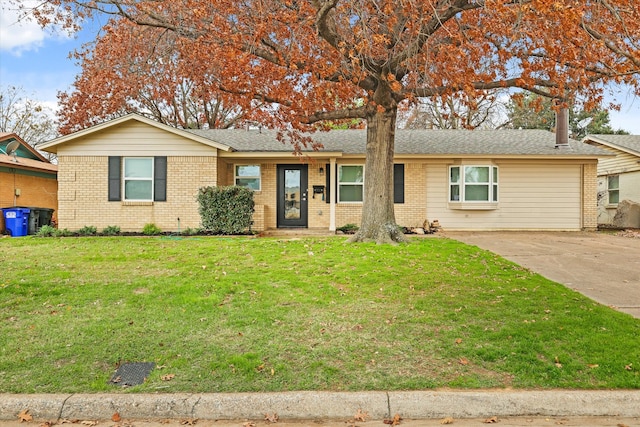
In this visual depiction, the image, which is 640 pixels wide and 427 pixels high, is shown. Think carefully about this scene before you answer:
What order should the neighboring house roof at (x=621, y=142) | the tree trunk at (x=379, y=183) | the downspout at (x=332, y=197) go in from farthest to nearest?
the neighboring house roof at (x=621, y=142), the downspout at (x=332, y=197), the tree trunk at (x=379, y=183)

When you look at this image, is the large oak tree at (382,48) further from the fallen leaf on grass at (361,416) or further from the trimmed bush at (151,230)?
the fallen leaf on grass at (361,416)

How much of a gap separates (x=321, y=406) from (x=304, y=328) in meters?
1.25

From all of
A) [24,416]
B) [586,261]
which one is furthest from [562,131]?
[24,416]

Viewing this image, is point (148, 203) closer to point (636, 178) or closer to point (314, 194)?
point (314, 194)

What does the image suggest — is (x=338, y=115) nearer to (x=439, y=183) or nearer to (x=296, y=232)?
(x=296, y=232)

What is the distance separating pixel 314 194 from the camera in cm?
1443

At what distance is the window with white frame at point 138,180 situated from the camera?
13.1m

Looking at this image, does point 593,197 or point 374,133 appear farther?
point 593,197

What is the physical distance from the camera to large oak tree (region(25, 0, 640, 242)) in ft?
23.5

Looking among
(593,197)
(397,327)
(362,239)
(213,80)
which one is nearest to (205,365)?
(397,327)

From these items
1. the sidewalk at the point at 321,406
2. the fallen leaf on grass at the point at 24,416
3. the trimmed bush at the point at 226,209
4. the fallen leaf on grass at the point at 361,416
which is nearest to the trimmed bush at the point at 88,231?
the trimmed bush at the point at 226,209

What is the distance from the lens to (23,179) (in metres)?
15.6

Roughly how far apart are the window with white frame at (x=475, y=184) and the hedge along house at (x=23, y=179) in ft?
51.6

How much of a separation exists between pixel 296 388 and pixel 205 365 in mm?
874
